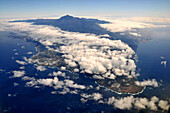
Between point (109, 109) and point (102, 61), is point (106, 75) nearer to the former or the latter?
point (102, 61)

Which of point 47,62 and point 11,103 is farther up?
point 47,62

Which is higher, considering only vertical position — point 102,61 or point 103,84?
point 102,61

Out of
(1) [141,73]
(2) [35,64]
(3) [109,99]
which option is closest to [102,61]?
(1) [141,73]

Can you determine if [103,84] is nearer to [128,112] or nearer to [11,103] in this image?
[128,112]

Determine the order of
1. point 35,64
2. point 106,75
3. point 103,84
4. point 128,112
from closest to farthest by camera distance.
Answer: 1. point 128,112
2. point 103,84
3. point 106,75
4. point 35,64

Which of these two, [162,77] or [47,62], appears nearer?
[162,77]

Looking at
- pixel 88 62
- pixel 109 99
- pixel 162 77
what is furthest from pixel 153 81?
pixel 88 62

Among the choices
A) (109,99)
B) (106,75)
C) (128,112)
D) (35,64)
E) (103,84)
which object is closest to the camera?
(128,112)

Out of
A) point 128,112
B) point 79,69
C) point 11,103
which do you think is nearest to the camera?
point 128,112

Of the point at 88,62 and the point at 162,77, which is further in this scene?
the point at 88,62
